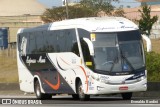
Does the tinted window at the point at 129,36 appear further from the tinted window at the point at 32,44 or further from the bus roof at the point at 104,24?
the tinted window at the point at 32,44

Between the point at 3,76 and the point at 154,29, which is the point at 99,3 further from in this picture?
the point at 3,76

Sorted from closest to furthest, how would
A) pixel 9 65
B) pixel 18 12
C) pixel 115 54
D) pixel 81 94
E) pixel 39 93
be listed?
pixel 115 54
pixel 81 94
pixel 39 93
pixel 9 65
pixel 18 12

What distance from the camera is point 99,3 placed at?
9325 cm

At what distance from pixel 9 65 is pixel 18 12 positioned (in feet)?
197

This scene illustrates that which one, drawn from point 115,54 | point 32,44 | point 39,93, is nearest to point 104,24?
point 115,54

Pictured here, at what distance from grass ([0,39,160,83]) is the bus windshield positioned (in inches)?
958

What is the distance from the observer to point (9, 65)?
6178 cm

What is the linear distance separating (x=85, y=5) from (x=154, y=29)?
13.5 m

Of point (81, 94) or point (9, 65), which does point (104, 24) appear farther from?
point (9, 65)

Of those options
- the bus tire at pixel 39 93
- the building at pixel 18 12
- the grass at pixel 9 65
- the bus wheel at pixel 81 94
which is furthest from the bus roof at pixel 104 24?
the building at pixel 18 12

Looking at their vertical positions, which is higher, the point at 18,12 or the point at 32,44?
the point at 32,44

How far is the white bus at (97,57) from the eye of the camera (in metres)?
25.8

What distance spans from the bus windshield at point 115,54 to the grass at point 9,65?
24328 mm

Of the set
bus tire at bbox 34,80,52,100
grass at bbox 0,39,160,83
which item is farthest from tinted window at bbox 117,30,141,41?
grass at bbox 0,39,160,83
